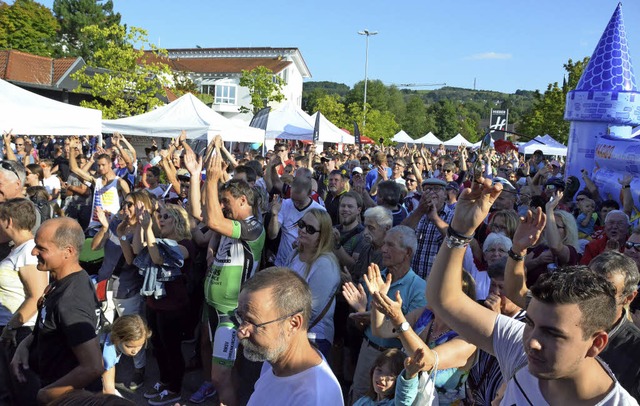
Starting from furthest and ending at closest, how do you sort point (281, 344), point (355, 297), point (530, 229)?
point (355, 297), point (530, 229), point (281, 344)

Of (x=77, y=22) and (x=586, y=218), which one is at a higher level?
(x=77, y=22)

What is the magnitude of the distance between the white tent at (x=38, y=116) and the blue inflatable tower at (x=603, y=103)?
9692mm

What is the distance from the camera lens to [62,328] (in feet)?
9.53

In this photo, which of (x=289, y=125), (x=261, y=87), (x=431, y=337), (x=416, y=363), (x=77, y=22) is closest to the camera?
(x=416, y=363)

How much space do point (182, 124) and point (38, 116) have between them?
3904mm

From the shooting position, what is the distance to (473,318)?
224cm

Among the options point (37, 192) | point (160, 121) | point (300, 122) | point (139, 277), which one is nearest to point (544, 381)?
point (139, 277)

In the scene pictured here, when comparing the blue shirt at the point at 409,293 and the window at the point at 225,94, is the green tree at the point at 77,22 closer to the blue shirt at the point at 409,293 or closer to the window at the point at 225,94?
the window at the point at 225,94

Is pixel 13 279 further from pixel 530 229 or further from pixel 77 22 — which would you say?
pixel 77 22

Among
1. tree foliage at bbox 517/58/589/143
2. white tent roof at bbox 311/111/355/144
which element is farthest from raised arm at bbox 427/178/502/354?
tree foliage at bbox 517/58/589/143

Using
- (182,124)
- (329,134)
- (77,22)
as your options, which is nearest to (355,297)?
(182,124)

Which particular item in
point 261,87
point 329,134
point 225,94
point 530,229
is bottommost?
point 530,229

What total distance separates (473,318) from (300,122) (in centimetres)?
1718

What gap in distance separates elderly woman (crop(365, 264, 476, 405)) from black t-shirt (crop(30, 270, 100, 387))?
1475 mm
